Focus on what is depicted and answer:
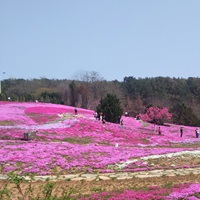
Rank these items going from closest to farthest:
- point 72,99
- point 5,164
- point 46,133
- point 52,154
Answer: point 5,164 → point 52,154 → point 46,133 → point 72,99

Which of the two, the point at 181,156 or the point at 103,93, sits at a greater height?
the point at 103,93

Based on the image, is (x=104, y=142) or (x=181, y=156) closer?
(x=181, y=156)

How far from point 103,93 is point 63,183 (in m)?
69.1

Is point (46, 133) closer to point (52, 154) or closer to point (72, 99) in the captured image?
point (52, 154)

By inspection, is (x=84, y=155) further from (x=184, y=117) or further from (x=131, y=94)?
(x=131, y=94)

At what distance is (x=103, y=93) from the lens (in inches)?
3164

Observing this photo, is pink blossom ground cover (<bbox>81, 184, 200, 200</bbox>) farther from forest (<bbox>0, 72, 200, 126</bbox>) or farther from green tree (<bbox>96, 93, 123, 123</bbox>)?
forest (<bbox>0, 72, 200, 126</bbox>)

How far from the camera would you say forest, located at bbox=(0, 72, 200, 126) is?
59.2 meters

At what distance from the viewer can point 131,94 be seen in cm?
9775

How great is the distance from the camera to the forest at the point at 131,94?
59.2m

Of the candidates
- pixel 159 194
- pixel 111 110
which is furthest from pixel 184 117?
pixel 159 194

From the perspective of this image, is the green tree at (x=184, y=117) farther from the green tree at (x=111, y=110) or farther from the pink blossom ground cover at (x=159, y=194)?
the pink blossom ground cover at (x=159, y=194)

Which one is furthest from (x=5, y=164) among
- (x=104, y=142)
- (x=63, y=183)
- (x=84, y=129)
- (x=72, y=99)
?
(x=72, y=99)

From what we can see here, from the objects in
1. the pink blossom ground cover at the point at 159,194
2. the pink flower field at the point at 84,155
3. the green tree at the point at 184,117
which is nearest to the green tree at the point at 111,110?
the pink flower field at the point at 84,155
